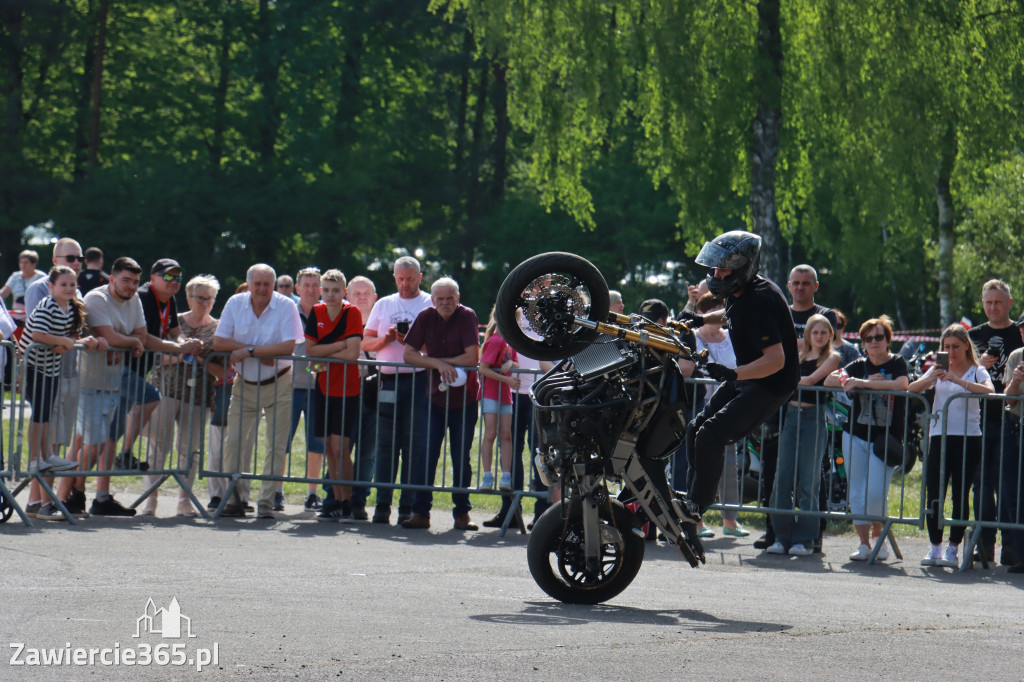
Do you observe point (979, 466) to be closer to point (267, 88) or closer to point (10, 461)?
point (10, 461)

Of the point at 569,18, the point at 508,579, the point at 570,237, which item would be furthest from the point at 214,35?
the point at 508,579

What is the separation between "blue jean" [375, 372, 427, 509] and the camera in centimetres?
1083

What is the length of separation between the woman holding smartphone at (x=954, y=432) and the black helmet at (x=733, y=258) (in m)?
2.82

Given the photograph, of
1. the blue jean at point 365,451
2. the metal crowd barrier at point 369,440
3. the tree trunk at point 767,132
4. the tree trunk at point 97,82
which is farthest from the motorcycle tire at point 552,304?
the tree trunk at point 97,82

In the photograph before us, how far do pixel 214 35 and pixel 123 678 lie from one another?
4410 centimetres

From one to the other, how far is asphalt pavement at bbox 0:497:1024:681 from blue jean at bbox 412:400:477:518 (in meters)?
0.73

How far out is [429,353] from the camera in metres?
11.0

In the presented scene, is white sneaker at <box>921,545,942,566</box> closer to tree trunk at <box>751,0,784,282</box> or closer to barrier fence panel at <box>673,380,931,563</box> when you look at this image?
barrier fence panel at <box>673,380,931,563</box>

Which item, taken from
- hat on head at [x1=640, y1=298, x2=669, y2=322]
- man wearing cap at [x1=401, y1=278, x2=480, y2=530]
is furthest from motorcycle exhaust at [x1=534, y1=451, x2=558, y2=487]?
man wearing cap at [x1=401, y1=278, x2=480, y2=530]

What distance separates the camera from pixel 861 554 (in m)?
9.88

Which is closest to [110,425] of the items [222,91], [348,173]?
[348,173]

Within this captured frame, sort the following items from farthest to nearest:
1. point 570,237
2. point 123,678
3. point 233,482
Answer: point 570,237 → point 233,482 → point 123,678

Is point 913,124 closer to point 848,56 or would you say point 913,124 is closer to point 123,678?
point 848,56

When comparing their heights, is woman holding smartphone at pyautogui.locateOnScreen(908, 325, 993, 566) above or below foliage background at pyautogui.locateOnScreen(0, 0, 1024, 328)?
below
